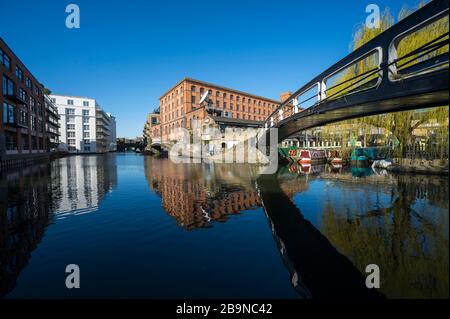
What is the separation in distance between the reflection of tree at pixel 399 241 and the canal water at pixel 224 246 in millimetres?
33

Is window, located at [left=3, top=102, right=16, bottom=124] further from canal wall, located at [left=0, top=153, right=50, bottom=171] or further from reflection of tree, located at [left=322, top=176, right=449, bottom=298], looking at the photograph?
reflection of tree, located at [left=322, top=176, right=449, bottom=298]

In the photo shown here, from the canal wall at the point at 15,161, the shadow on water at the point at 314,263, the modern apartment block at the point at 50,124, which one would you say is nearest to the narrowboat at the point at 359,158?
the shadow on water at the point at 314,263

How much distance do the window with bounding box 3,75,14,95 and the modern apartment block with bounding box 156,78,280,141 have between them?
33904 mm

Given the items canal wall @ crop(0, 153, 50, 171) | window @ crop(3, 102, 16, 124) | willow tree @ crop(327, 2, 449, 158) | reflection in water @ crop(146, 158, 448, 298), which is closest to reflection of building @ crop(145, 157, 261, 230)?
reflection in water @ crop(146, 158, 448, 298)

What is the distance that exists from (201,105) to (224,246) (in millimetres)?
54502

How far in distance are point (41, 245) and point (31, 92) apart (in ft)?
177

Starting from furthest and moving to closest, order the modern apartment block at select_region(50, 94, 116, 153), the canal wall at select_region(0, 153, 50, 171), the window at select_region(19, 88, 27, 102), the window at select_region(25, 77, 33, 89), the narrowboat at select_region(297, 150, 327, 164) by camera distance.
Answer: the modern apartment block at select_region(50, 94, 116, 153) < the window at select_region(25, 77, 33, 89) < the window at select_region(19, 88, 27, 102) < the narrowboat at select_region(297, 150, 327, 164) < the canal wall at select_region(0, 153, 50, 171)

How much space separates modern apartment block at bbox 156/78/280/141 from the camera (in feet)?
188

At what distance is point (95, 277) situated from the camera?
5.16m

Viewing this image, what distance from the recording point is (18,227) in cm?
820

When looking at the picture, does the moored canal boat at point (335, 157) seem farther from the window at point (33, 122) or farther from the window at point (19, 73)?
the window at point (33, 122)

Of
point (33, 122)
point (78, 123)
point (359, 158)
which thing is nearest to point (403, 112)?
point (359, 158)

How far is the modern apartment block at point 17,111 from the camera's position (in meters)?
31.4

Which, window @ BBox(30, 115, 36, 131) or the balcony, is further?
window @ BBox(30, 115, 36, 131)
